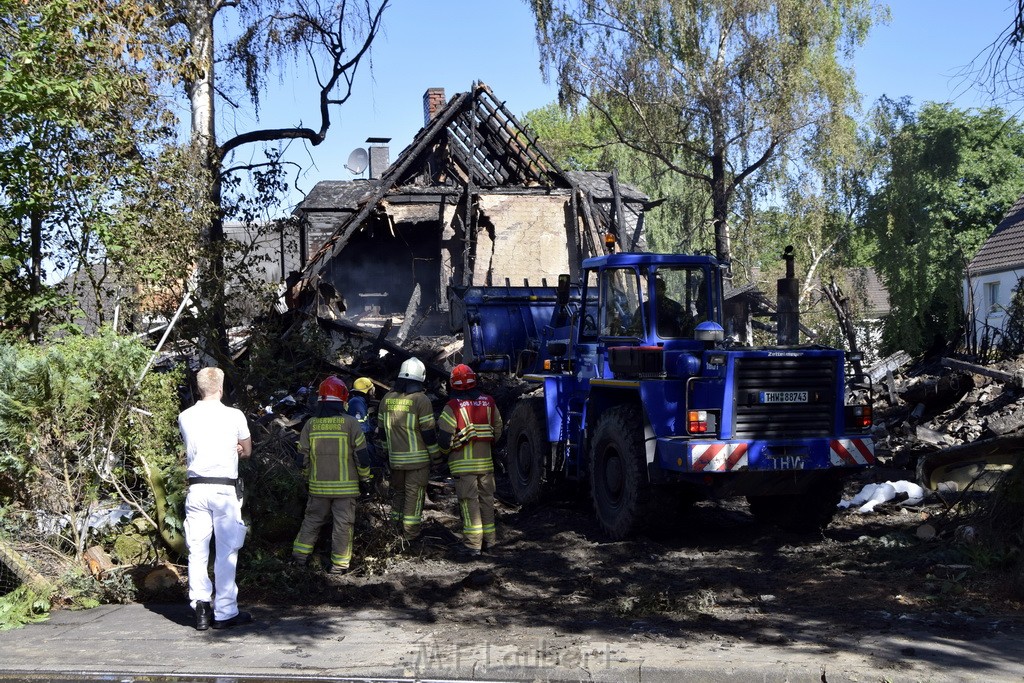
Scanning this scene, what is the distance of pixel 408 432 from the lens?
965cm

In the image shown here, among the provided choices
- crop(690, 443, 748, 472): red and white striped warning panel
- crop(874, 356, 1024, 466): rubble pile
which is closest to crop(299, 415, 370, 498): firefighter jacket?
crop(690, 443, 748, 472): red and white striped warning panel

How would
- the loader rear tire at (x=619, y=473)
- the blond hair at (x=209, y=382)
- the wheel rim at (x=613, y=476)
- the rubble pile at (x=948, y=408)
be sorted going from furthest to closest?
the rubble pile at (x=948, y=408)
the wheel rim at (x=613, y=476)
the loader rear tire at (x=619, y=473)
the blond hair at (x=209, y=382)

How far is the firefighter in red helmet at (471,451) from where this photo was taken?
972cm

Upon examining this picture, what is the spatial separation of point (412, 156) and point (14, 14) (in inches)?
502

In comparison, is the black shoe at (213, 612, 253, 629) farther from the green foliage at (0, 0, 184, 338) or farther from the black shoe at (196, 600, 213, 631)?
the green foliage at (0, 0, 184, 338)

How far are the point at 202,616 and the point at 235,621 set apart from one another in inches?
9.3

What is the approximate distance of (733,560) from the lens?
9.23m

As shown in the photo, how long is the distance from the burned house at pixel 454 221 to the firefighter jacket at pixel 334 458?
990 cm

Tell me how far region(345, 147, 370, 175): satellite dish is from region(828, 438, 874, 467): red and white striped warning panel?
21350 mm

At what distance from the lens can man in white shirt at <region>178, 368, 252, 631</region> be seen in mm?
7180

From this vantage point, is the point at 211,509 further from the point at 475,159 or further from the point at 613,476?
the point at 475,159

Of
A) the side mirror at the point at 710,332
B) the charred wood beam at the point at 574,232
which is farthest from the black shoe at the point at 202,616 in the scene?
the charred wood beam at the point at 574,232

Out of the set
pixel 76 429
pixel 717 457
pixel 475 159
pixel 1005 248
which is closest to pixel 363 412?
pixel 76 429

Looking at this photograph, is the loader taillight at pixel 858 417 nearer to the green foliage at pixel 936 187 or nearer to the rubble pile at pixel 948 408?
the rubble pile at pixel 948 408
